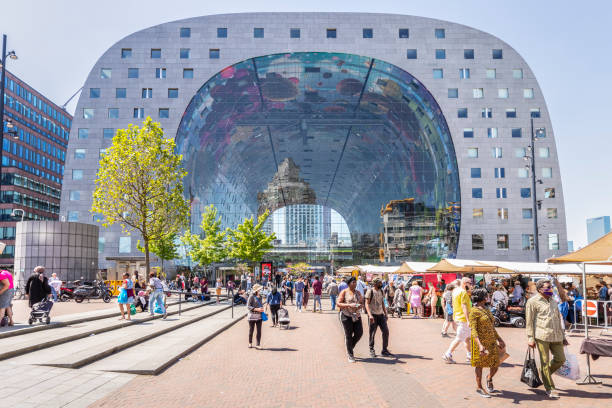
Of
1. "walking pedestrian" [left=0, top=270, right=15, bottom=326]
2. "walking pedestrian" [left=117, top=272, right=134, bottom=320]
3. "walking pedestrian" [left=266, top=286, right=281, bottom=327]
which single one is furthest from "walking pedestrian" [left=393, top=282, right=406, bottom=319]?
"walking pedestrian" [left=0, top=270, right=15, bottom=326]

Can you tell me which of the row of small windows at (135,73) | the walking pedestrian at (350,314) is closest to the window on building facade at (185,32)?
the row of small windows at (135,73)

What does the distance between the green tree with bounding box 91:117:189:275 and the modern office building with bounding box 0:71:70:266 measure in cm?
4722

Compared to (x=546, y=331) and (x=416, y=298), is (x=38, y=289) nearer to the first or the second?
(x=546, y=331)

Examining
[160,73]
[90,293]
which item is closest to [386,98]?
[160,73]

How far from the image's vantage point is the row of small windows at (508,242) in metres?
52.3

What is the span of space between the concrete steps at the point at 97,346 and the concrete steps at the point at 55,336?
135mm

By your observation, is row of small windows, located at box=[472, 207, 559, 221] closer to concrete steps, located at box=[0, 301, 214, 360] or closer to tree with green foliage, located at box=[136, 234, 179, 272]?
tree with green foliage, located at box=[136, 234, 179, 272]

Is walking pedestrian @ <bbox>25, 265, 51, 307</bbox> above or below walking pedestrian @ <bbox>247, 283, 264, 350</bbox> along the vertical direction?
above

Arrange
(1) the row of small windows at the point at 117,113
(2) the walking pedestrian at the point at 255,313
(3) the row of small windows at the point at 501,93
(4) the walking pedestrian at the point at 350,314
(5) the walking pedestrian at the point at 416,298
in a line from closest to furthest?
(4) the walking pedestrian at the point at 350,314, (2) the walking pedestrian at the point at 255,313, (5) the walking pedestrian at the point at 416,298, (1) the row of small windows at the point at 117,113, (3) the row of small windows at the point at 501,93

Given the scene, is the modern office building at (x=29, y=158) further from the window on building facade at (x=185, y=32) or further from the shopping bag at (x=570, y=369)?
the shopping bag at (x=570, y=369)

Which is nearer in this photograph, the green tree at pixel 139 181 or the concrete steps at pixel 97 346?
the concrete steps at pixel 97 346

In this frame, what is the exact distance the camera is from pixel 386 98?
5453 centimetres

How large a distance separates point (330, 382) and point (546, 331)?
3621mm

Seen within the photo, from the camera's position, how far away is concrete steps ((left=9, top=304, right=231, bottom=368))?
32.4 feet
